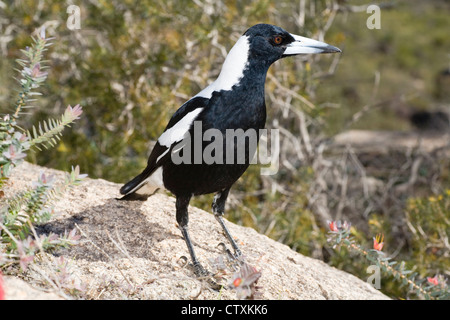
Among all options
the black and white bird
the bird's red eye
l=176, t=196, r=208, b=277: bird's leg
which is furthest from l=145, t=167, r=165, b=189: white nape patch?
the bird's red eye

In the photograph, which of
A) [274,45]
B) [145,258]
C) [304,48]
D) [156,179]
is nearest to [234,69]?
[274,45]

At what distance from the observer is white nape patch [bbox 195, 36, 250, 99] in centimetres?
Answer: 281

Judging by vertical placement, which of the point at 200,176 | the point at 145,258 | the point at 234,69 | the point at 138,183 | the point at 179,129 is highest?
the point at 234,69

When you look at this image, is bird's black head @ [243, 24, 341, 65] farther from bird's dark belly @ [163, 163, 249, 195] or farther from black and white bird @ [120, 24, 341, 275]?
bird's dark belly @ [163, 163, 249, 195]

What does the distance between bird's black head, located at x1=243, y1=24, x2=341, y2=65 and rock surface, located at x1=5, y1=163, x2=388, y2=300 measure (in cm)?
114

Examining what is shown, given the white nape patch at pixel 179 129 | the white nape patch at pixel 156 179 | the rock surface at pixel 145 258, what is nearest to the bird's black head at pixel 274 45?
the white nape patch at pixel 179 129

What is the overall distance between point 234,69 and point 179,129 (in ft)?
1.50

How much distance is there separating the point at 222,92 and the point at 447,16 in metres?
21.6

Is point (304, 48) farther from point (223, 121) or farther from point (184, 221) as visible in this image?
point (184, 221)

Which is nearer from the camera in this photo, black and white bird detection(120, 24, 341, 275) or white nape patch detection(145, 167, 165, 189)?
black and white bird detection(120, 24, 341, 275)

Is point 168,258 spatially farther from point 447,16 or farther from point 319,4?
point 447,16

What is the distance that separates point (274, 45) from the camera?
2.94m

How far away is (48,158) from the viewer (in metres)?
5.11

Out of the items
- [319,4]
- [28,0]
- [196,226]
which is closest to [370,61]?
[319,4]
